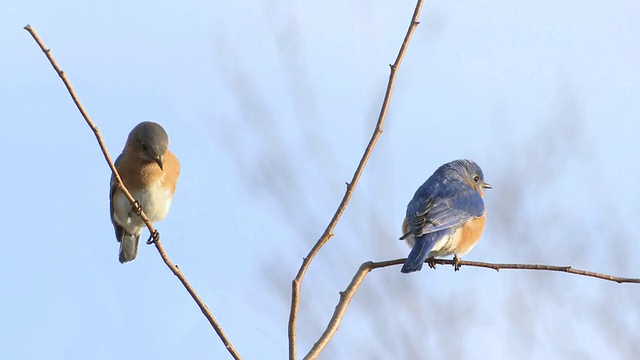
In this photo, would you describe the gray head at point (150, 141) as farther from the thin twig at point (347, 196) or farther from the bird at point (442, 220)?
the thin twig at point (347, 196)

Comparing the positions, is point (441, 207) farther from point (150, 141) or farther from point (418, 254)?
point (150, 141)

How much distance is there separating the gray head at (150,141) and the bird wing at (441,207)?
1.50m

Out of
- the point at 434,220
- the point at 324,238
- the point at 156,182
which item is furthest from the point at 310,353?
the point at 156,182

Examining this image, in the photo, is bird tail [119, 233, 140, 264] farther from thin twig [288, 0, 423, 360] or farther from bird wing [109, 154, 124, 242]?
thin twig [288, 0, 423, 360]

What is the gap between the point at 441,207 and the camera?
223 inches

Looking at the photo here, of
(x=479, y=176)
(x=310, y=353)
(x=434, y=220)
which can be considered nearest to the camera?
(x=310, y=353)

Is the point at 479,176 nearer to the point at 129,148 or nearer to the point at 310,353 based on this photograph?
the point at 129,148

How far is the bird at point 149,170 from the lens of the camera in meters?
5.57

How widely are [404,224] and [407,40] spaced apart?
9.12ft

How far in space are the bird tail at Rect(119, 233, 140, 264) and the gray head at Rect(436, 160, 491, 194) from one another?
7.03 ft

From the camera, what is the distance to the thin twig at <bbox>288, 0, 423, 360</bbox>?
2736 millimetres

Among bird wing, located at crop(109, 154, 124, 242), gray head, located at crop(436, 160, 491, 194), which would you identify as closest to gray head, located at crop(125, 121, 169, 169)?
bird wing, located at crop(109, 154, 124, 242)

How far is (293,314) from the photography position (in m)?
2.73

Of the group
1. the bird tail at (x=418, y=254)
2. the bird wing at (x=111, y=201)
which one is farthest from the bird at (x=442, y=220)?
the bird wing at (x=111, y=201)
